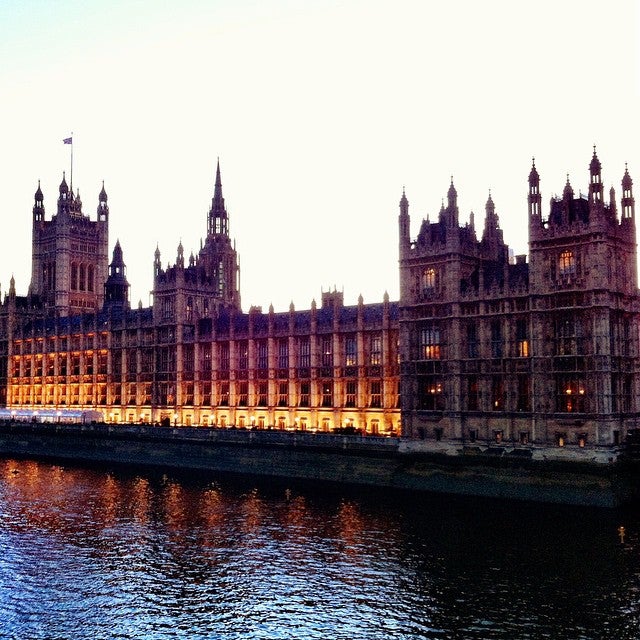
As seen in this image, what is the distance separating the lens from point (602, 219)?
87938 mm

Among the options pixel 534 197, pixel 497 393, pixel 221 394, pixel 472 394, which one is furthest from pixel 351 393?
pixel 534 197

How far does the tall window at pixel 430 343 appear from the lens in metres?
101

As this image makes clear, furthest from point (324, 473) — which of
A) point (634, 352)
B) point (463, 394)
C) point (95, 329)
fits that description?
point (95, 329)

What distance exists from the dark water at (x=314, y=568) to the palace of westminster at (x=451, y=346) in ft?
42.0

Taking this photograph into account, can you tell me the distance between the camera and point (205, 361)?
470 feet

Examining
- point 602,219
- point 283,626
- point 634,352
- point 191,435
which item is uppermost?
point 602,219

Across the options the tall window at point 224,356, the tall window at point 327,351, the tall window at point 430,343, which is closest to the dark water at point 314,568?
the tall window at point 430,343

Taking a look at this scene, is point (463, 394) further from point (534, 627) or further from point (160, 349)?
point (160, 349)

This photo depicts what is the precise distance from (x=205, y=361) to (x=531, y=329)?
67.6m

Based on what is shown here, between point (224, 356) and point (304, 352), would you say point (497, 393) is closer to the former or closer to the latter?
point (304, 352)

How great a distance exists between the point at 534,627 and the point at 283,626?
574 inches

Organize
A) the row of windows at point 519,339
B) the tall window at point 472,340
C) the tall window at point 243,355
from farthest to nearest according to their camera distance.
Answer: the tall window at point 243,355, the tall window at point 472,340, the row of windows at point 519,339

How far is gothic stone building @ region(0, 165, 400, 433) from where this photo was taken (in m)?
121

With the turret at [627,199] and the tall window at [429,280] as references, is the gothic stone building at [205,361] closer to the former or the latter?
the tall window at [429,280]
